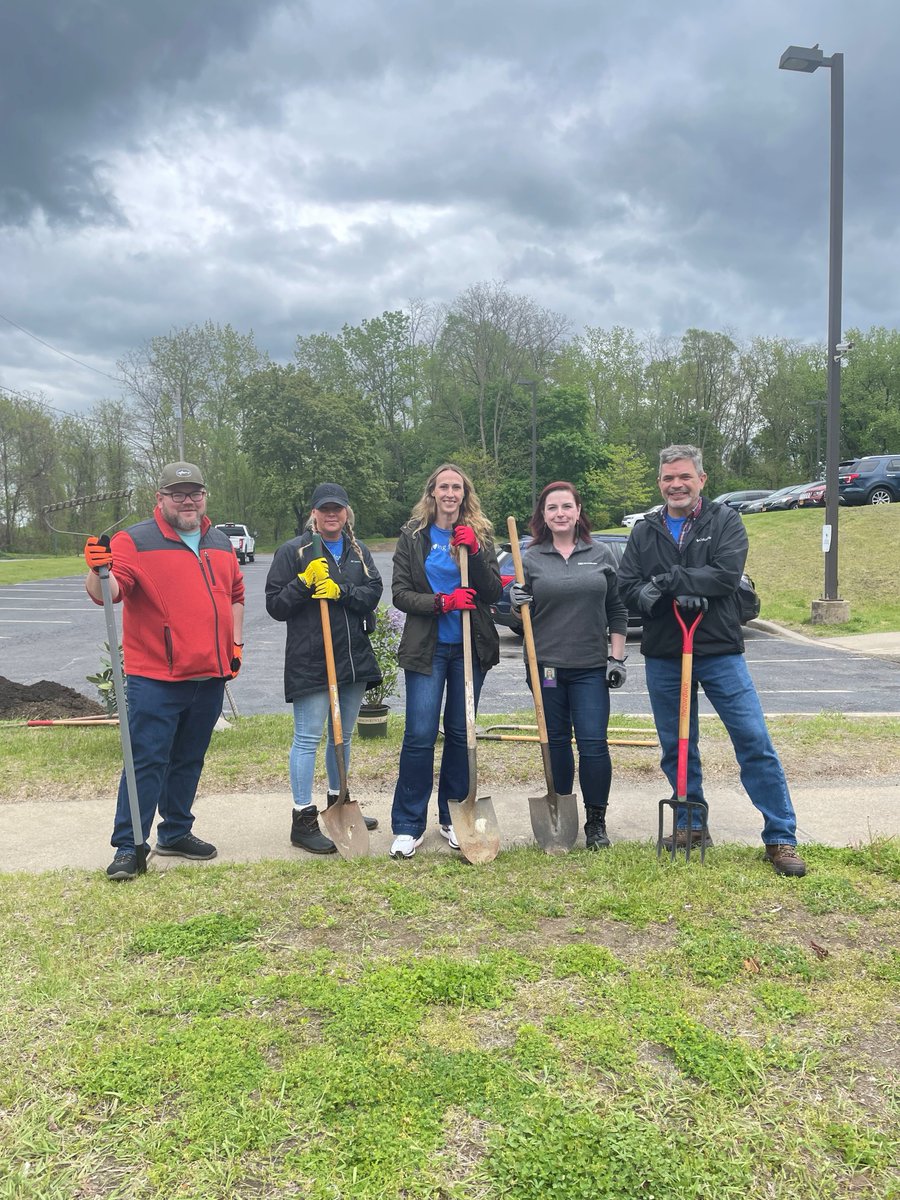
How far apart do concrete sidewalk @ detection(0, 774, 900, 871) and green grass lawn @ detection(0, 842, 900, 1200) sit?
0.55m

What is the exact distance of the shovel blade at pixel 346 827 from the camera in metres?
4.21

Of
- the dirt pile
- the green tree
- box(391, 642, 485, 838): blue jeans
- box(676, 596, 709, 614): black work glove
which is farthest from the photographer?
the green tree

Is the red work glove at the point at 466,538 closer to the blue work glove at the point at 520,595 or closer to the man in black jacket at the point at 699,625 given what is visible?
the blue work glove at the point at 520,595

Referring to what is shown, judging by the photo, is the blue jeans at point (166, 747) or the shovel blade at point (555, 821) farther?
the shovel blade at point (555, 821)

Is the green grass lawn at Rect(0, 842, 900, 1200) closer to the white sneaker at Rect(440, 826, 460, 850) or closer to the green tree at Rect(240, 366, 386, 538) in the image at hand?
the white sneaker at Rect(440, 826, 460, 850)

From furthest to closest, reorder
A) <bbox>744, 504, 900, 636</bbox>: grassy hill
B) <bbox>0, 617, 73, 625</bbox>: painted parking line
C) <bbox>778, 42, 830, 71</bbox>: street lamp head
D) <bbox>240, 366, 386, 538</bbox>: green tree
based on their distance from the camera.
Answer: <bbox>240, 366, 386, 538</bbox>: green tree, <bbox>0, 617, 73, 625</bbox>: painted parking line, <bbox>744, 504, 900, 636</bbox>: grassy hill, <bbox>778, 42, 830, 71</bbox>: street lamp head

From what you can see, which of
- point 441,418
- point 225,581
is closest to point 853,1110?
point 225,581

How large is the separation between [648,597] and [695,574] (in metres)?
0.24

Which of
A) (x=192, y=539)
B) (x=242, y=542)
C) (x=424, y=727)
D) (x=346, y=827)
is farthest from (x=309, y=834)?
(x=242, y=542)

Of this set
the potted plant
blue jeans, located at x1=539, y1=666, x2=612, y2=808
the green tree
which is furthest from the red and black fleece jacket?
the green tree

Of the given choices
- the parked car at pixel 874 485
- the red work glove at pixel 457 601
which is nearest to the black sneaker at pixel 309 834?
the red work glove at pixel 457 601

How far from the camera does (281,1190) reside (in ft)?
6.57

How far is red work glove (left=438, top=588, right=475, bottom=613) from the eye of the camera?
Answer: 13.5 ft

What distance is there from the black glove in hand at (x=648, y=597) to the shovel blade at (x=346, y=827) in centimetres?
177
